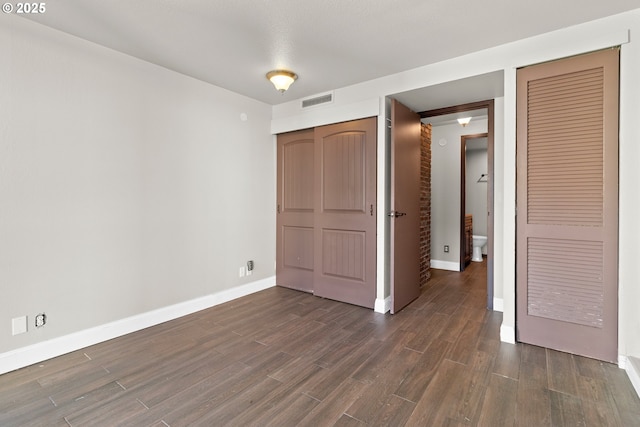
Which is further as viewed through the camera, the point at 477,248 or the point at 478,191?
the point at 478,191

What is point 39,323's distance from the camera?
2.29m

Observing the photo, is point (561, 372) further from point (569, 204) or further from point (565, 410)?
point (569, 204)

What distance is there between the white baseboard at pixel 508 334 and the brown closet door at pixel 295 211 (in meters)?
2.17

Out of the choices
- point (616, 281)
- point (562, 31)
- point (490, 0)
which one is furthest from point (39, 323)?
point (562, 31)

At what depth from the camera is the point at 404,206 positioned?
11.1 ft

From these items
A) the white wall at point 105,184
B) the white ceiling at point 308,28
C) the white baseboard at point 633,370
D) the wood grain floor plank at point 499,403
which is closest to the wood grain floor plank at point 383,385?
the wood grain floor plank at point 499,403

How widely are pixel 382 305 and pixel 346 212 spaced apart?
1.10 m

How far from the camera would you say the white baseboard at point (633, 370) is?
6.22 ft

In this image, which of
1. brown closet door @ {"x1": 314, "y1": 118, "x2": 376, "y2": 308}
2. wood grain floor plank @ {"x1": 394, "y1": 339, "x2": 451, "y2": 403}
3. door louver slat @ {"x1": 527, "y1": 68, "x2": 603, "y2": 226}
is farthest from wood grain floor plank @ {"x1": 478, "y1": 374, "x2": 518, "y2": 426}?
brown closet door @ {"x1": 314, "y1": 118, "x2": 376, "y2": 308}

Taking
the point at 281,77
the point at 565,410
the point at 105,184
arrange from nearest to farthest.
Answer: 1. the point at 565,410
2. the point at 105,184
3. the point at 281,77

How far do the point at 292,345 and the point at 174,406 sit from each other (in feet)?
3.19

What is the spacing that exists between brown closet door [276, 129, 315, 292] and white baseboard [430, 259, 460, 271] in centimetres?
259

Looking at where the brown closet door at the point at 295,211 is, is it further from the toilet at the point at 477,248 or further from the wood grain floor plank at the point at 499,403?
the toilet at the point at 477,248

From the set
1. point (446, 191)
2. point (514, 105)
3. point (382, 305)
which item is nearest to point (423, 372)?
point (382, 305)
